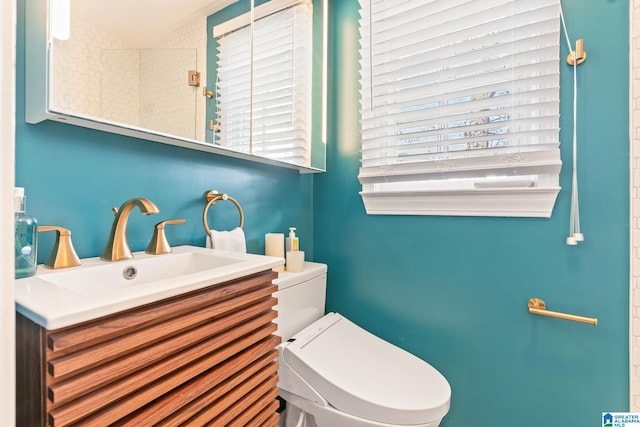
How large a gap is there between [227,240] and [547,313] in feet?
3.81

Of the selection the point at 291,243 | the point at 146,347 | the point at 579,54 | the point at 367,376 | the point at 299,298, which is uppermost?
the point at 579,54

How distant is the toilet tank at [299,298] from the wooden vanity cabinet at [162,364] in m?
0.36

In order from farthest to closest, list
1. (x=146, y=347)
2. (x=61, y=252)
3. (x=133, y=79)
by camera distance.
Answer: (x=133, y=79), (x=61, y=252), (x=146, y=347)

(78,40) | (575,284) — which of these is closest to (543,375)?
(575,284)

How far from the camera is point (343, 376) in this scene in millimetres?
969

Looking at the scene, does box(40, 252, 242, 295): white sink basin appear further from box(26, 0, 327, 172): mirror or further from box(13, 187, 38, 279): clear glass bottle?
box(26, 0, 327, 172): mirror

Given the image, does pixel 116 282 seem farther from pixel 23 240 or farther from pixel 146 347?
pixel 146 347

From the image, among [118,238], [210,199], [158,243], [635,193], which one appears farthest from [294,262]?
[635,193]

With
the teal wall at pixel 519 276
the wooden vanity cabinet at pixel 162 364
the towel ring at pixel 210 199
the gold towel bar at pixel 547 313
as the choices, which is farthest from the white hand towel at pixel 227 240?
the gold towel bar at pixel 547 313

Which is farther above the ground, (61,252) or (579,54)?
(579,54)

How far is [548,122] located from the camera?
106 centimetres

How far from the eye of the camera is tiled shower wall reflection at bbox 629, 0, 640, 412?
3.05 feet

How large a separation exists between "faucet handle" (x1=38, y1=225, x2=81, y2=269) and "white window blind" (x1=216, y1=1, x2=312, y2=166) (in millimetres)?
527

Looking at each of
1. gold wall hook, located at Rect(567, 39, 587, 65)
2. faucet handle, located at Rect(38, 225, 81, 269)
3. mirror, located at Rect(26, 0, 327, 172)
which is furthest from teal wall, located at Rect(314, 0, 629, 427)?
faucet handle, located at Rect(38, 225, 81, 269)
